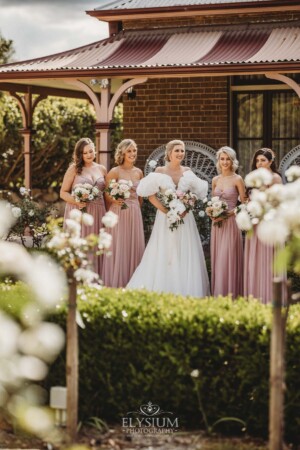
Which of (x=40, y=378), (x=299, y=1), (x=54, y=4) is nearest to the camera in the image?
(x=40, y=378)

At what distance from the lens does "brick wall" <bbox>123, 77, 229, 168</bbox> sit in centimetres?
1580

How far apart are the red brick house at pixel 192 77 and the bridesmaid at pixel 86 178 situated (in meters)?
2.34

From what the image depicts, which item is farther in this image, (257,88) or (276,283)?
(257,88)

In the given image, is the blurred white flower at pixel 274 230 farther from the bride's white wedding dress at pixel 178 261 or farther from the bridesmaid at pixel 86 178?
the bridesmaid at pixel 86 178

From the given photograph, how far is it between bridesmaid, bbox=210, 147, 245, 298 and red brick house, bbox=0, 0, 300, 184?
3252mm

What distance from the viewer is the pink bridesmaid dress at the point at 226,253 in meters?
11.4

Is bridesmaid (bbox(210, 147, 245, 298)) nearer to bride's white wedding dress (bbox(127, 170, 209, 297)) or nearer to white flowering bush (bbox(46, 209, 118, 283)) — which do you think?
bride's white wedding dress (bbox(127, 170, 209, 297))

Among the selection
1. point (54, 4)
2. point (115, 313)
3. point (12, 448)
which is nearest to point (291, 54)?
point (115, 313)

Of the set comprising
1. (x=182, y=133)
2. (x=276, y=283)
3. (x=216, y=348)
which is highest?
(x=182, y=133)

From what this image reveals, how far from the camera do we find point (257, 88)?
1570 centimetres

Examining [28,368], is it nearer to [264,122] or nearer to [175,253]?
[175,253]

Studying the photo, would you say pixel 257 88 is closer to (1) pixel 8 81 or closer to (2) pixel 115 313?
(1) pixel 8 81

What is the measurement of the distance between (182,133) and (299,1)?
2.70 meters

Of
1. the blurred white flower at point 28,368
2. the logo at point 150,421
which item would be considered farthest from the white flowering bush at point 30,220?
the blurred white flower at point 28,368
